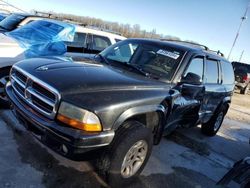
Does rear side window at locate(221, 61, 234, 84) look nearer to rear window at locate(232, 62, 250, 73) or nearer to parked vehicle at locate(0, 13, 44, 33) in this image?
parked vehicle at locate(0, 13, 44, 33)

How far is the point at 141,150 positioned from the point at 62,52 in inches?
139

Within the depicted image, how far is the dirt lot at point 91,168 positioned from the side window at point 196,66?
1.49 m

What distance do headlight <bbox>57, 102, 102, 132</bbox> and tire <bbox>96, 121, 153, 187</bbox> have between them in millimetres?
379

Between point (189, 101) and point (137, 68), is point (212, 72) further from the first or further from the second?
point (137, 68)

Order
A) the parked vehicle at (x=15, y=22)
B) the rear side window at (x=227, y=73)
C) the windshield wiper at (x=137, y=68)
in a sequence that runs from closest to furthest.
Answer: the windshield wiper at (x=137, y=68), the rear side window at (x=227, y=73), the parked vehicle at (x=15, y=22)

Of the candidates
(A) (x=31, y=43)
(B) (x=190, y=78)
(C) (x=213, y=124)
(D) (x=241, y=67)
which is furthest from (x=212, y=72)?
(D) (x=241, y=67)

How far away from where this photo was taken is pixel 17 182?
3059 millimetres

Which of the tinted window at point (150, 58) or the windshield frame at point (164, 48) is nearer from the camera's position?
the windshield frame at point (164, 48)

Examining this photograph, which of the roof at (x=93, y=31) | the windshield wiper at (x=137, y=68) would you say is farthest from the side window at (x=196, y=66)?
the roof at (x=93, y=31)

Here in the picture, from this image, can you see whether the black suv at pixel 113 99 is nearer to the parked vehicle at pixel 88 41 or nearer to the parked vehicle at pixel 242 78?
the parked vehicle at pixel 88 41

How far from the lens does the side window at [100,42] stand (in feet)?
23.9

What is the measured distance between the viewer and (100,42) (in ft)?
24.4

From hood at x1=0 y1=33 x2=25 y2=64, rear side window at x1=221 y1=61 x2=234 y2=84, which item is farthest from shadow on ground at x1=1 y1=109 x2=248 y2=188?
rear side window at x1=221 y1=61 x2=234 y2=84

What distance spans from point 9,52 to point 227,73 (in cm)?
458
